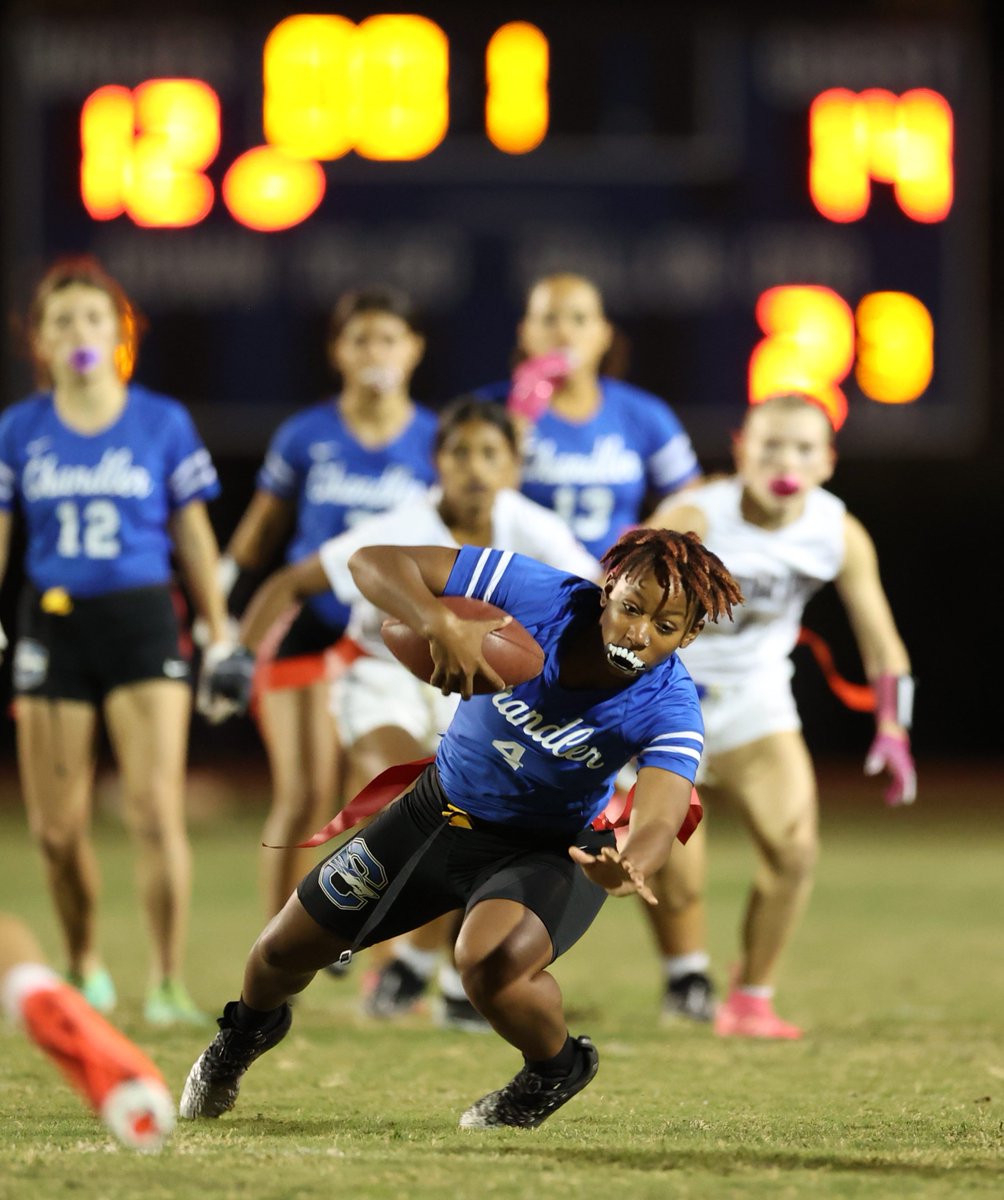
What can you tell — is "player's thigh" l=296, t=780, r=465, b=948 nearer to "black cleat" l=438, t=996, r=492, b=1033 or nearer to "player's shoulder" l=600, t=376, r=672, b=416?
"black cleat" l=438, t=996, r=492, b=1033

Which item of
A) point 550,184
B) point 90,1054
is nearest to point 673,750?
point 90,1054

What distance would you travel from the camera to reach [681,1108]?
431 cm

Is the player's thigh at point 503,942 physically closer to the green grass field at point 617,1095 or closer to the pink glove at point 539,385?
the green grass field at point 617,1095

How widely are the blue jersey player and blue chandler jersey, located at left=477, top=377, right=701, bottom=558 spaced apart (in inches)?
93.7

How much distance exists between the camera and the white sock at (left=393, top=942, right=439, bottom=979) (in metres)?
5.92

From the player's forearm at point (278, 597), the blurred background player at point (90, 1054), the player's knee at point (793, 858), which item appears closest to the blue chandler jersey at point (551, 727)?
the blurred background player at point (90, 1054)

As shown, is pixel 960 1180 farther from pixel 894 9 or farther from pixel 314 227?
pixel 894 9

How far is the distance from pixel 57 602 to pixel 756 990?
7.21 ft

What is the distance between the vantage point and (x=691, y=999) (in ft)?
19.4

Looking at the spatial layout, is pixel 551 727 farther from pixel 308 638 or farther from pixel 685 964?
pixel 308 638

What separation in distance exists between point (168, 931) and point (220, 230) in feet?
17.6

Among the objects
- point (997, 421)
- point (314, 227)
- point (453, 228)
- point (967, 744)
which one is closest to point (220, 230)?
point (314, 227)

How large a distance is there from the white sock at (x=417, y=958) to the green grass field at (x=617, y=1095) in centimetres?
18

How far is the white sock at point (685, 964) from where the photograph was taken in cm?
594
